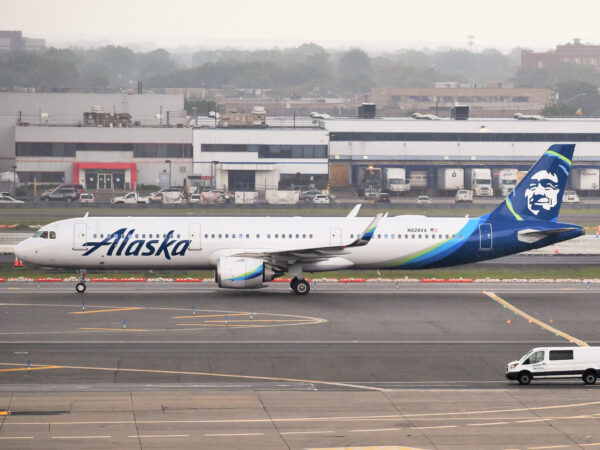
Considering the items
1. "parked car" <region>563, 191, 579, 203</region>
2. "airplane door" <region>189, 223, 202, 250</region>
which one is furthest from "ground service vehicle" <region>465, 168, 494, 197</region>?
"airplane door" <region>189, 223, 202, 250</region>

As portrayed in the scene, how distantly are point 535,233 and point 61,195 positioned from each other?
7424cm

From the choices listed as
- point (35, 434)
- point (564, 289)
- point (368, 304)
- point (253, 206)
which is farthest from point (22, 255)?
point (253, 206)

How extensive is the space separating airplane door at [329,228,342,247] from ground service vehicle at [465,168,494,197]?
7491 cm

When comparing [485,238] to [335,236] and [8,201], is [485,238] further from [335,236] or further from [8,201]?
[8,201]

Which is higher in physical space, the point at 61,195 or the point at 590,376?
the point at 590,376

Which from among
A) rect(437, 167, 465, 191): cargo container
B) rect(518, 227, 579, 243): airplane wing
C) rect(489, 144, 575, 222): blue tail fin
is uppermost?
rect(489, 144, 575, 222): blue tail fin

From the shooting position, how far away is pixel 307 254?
58.9 m

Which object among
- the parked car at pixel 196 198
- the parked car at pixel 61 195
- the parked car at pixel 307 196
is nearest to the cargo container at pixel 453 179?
the parked car at pixel 307 196

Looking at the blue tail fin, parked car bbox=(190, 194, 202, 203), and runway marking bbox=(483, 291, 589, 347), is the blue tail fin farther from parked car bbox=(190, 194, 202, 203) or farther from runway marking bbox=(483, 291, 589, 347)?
parked car bbox=(190, 194, 202, 203)

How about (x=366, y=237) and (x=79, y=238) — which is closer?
(x=366, y=237)

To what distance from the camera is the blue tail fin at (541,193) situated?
204ft

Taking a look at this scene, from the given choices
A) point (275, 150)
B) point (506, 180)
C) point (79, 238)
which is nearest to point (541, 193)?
point (79, 238)

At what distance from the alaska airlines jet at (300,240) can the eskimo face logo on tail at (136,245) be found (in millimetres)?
60

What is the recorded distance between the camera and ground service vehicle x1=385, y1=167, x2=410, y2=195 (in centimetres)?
13325
